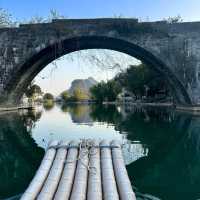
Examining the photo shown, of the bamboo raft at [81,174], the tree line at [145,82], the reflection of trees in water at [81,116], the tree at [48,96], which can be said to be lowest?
the reflection of trees in water at [81,116]

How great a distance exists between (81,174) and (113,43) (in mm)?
24339

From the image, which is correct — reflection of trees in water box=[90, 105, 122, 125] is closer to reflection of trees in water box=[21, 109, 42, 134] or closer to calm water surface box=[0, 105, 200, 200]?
reflection of trees in water box=[21, 109, 42, 134]

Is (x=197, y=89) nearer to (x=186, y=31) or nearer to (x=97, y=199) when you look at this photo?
(x=186, y=31)

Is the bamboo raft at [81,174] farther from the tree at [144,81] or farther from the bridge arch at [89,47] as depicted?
the tree at [144,81]

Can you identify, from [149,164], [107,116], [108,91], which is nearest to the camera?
[149,164]

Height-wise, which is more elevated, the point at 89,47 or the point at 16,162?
the point at 89,47

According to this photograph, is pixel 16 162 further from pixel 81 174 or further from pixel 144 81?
pixel 144 81

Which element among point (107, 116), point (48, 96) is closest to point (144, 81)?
point (107, 116)

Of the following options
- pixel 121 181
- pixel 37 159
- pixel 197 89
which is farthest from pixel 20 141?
pixel 197 89

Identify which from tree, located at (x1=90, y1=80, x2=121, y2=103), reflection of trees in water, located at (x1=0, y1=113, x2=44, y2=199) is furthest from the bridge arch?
tree, located at (x1=90, y1=80, x2=121, y2=103)

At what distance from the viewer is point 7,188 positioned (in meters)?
6.17

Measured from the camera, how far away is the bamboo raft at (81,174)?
13.6ft

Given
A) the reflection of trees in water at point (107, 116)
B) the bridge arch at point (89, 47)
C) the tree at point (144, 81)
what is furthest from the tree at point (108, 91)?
the bridge arch at point (89, 47)

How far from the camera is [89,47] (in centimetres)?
2925
